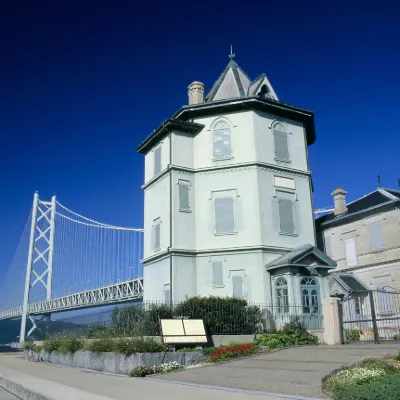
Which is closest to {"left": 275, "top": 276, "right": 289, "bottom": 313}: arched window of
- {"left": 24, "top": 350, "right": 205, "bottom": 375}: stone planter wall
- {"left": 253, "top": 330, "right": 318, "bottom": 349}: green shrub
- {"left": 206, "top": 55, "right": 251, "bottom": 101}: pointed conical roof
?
{"left": 253, "top": 330, "right": 318, "bottom": 349}: green shrub

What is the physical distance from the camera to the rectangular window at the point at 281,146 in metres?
27.5

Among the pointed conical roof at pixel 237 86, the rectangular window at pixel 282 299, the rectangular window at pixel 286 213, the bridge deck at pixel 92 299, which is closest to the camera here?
the rectangular window at pixel 282 299

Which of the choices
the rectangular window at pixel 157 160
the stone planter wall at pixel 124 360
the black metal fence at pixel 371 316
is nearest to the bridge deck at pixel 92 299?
A: the rectangular window at pixel 157 160

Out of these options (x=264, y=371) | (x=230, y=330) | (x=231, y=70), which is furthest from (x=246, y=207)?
(x=264, y=371)

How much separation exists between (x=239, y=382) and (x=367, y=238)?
22.0 metres

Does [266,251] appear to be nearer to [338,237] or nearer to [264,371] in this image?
[338,237]

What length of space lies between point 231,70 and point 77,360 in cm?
2037

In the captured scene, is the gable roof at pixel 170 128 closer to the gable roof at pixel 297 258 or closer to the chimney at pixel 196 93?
the chimney at pixel 196 93

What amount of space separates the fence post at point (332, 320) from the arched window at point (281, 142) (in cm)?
1141

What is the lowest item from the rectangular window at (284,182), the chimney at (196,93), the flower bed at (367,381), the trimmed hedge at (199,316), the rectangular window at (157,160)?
the flower bed at (367,381)

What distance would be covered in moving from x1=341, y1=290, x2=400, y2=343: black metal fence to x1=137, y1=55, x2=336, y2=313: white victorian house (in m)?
2.49

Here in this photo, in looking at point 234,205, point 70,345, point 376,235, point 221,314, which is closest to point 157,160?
point 234,205

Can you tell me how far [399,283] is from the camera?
27.8 m

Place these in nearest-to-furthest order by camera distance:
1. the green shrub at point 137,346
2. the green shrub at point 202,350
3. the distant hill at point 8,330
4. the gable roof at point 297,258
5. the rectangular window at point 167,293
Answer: the green shrub at point 137,346 → the green shrub at point 202,350 → the gable roof at point 297,258 → the rectangular window at point 167,293 → the distant hill at point 8,330
